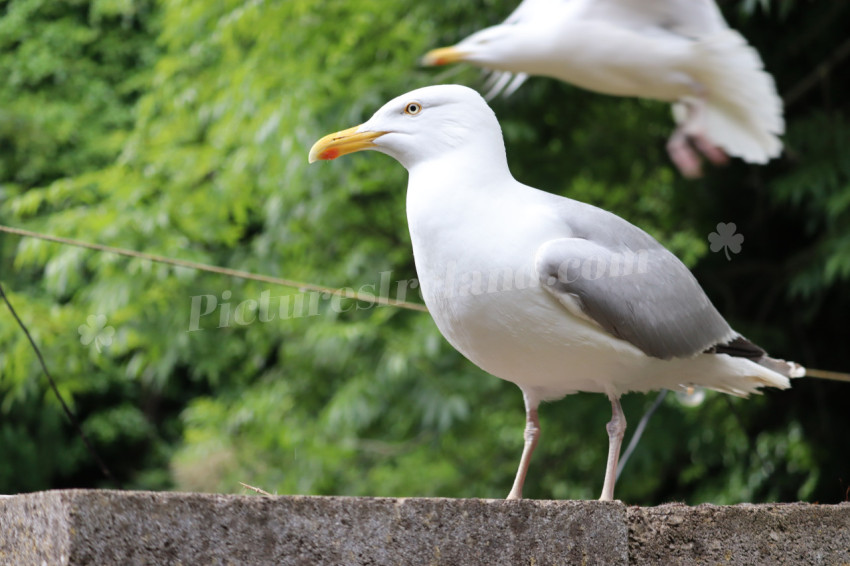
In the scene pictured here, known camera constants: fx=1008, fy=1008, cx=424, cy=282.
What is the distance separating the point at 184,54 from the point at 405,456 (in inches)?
117

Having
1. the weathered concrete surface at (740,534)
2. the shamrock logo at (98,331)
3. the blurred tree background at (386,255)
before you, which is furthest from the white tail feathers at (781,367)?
the shamrock logo at (98,331)

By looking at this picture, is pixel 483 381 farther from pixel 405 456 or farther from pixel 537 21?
pixel 537 21

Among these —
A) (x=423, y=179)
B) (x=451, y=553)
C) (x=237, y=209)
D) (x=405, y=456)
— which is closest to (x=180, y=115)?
(x=237, y=209)

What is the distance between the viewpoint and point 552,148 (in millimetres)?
5578

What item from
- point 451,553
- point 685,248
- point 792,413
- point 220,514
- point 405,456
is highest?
point 220,514

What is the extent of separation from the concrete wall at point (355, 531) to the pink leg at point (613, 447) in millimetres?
122

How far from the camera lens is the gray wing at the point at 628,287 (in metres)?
1.91

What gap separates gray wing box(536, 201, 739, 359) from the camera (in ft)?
6.28

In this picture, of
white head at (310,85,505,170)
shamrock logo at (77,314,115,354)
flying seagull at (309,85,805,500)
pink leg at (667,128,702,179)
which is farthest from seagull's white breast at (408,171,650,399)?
shamrock logo at (77,314,115,354)

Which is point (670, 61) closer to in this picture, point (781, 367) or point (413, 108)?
point (781, 367)

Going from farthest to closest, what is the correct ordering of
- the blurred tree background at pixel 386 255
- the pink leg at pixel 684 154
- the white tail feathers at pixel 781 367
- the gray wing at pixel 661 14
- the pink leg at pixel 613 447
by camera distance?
the blurred tree background at pixel 386 255
the gray wing at pixel 661 14
the pink leg at pixel 684 154
the white tail feathers at pixel 781 367
the pink leg at pixel 613 447

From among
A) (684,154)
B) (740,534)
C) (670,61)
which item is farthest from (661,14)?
(740,534)

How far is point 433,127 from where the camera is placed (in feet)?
6.77

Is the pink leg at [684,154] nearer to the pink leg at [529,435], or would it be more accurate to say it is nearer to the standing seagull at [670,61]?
the standing seagull at [670,61]
